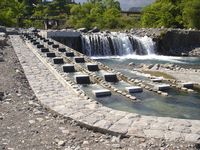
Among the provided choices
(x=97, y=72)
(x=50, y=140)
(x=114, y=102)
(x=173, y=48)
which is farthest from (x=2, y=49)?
(x=173, y=48)

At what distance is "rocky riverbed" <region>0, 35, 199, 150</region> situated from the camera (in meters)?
6.34

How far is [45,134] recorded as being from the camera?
22.6 feet

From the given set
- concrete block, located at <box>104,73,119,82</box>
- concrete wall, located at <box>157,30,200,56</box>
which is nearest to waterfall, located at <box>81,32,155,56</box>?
concrete wall, located at <box>157,30,200,56</box>

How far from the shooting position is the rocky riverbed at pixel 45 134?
634cm

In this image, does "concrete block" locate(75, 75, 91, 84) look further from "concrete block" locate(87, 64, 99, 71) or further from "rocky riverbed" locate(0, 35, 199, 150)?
"rocky riverbed" locate(0, 35, 199, 150)

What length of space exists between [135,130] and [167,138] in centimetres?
67

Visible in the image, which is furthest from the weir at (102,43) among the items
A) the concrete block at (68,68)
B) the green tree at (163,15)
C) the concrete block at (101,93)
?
the concrete block at (101,93)

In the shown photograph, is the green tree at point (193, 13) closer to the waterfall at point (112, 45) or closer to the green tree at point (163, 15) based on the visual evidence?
the green tree at point (163, 15)

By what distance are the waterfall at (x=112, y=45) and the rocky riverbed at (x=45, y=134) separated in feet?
76.1

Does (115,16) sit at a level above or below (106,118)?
above

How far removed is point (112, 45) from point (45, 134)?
26.4 meters

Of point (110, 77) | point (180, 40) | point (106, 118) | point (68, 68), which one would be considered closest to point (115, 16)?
point (180, 40)

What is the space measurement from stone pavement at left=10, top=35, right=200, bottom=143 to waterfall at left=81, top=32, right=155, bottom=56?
69.0 ft

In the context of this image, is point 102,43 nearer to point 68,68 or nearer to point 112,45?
point 112,45
